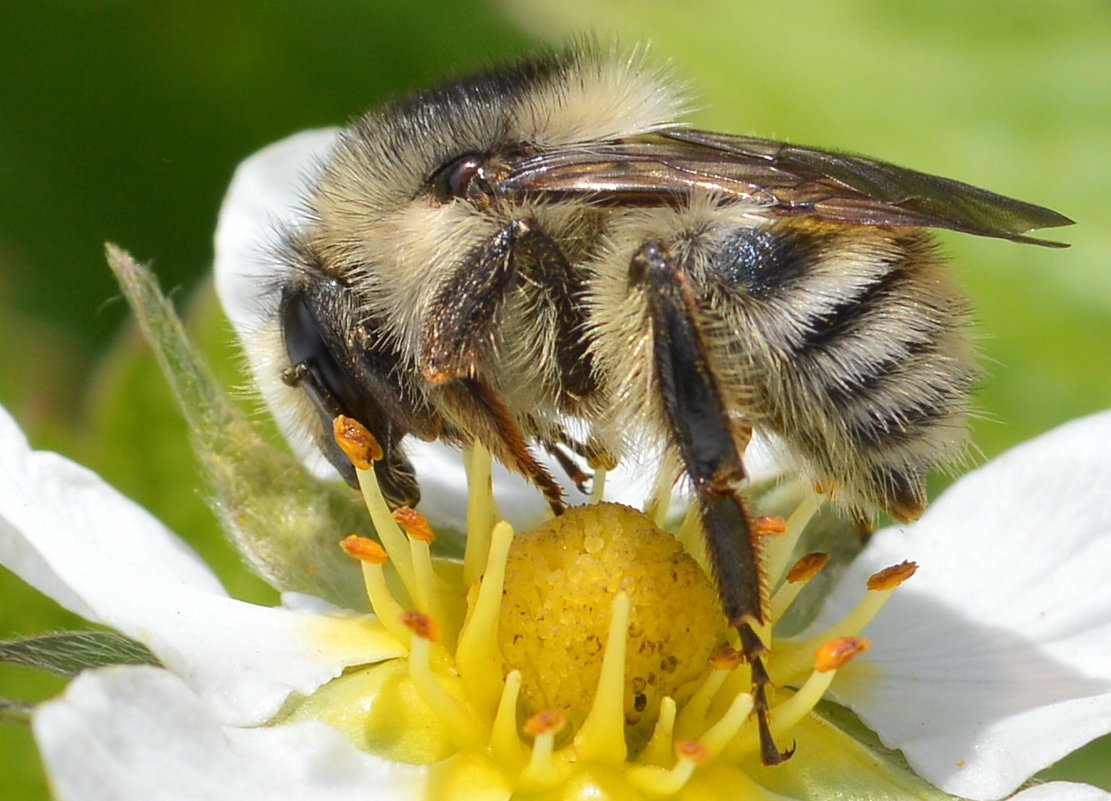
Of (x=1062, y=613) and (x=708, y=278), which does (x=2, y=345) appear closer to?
(x=708, y=278)

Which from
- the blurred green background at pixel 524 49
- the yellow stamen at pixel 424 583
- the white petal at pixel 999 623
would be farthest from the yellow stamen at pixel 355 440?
the blurred green background at pixel 524 49

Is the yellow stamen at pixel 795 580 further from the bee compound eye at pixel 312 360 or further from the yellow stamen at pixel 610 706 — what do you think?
the bee compound eye at pixel 312 360

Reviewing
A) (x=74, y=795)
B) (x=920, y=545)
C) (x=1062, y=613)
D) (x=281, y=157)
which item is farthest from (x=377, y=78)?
(x=74, y=795)

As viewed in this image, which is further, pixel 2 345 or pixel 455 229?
pixel 2 345

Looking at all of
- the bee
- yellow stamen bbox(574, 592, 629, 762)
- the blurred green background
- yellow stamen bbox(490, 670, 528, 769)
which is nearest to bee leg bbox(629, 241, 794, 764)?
the bee

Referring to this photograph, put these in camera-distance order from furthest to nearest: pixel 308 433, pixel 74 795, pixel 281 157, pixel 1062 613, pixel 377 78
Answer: pixel 377 78 → pixel 281 157 → pixel 1062 613 → pixel 308 433 → pixel 74 795

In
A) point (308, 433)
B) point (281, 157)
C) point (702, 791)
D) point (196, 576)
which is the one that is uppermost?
point (281, 157)

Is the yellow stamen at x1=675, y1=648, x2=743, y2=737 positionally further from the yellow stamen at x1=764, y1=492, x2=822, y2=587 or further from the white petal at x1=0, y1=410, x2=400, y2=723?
the white petal at x1=0, y1=410, x2=400, y2=723
